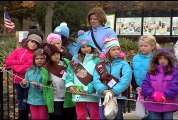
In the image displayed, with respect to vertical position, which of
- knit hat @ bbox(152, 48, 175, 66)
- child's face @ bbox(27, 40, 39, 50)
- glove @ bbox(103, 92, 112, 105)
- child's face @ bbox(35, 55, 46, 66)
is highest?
child's face @ bbox(27, 40, 39, 50)

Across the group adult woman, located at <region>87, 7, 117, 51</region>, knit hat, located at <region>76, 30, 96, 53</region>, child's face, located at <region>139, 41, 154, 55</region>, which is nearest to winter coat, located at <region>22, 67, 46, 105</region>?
knit hat, located at <region>76, 30, 96, 53</region>

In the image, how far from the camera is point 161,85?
5.38 metres

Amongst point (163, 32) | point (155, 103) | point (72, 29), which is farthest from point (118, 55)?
point (72, 29)

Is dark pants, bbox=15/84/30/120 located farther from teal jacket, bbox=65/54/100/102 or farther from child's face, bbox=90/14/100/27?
child's face, bbox=90/14/100/27

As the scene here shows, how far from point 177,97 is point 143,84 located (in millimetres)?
480

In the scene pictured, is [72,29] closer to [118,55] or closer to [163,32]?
[163,32]

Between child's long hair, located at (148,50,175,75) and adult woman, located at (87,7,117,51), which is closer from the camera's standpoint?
child's long hair, located at (148,50,175,75)

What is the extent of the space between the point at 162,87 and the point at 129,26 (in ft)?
48.9

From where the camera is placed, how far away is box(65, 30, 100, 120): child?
5.93 m

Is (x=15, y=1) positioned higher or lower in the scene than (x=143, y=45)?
higher

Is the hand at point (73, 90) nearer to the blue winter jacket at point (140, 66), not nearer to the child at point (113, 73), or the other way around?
the child at point (113, 73)

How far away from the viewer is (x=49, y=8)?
104 ft

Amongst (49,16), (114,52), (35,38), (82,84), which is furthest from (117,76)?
(49,16)

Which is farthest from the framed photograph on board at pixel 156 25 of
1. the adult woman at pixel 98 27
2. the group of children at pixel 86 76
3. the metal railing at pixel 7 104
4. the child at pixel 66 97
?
the group of children at pixel 86 76
